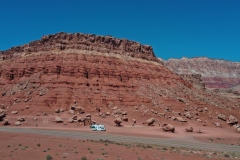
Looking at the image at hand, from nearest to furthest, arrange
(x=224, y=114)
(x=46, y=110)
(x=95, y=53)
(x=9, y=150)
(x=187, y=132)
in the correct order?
(x=9, y=150)
(x=187, y=132)
(x=46, y=110)
(x=224, y=114)
(x=95, y=53)

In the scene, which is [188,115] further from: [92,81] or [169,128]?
[92,81]

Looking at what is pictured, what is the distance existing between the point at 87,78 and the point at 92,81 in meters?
1.52

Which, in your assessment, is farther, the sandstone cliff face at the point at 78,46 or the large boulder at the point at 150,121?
the sandstone cliff face at the point at 78,46

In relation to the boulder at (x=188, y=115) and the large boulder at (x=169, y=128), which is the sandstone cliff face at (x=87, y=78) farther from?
the large boulder at (x=169, y=128)

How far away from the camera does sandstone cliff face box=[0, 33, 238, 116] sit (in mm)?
57862

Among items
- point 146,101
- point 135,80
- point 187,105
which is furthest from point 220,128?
point 135,80

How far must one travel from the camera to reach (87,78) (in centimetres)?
6306

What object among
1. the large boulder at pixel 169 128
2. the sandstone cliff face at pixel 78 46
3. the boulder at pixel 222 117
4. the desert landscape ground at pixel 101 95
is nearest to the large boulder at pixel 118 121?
the desert landscape ground at pixel 101 95

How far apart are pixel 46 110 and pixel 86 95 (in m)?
8.67

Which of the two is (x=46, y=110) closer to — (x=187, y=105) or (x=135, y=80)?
(x=135, y=80)

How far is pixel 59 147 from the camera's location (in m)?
24.1

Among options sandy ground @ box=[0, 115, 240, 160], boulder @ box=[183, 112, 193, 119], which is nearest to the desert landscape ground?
boulder @ box=[183, 112, 193, 119]

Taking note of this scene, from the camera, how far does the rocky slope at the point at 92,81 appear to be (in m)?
57.3

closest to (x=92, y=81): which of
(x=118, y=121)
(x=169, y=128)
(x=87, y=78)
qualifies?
(x=87, y=78)
